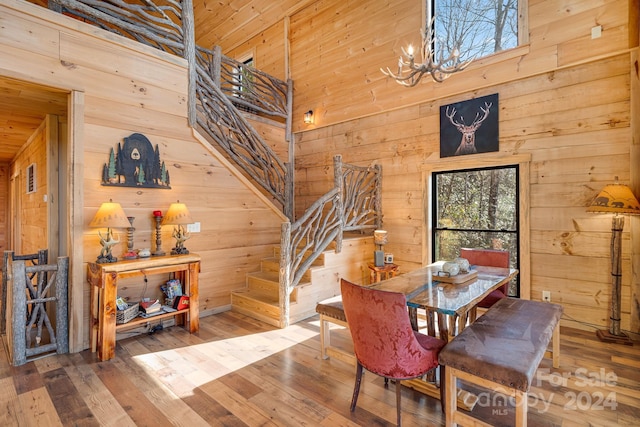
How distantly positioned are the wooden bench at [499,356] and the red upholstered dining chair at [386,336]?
0.55 feet

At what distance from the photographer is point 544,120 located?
3.56 metres

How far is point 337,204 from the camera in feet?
14.6

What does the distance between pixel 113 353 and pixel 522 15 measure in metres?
5.61

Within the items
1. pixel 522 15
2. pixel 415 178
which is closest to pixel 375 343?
pixel 415 178

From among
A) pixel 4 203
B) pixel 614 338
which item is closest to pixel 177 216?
pixel 614 338

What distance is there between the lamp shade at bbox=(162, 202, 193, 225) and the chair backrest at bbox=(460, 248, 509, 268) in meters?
3.13

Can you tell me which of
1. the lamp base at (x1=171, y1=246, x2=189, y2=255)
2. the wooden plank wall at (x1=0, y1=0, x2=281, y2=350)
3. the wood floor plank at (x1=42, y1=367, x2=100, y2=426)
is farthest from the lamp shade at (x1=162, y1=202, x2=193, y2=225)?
the wood floor plank at (x1=42, y1=367, x2=100, y2=426)

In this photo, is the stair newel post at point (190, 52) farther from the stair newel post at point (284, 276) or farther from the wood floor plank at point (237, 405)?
the wood floor plank at point (237, 405)

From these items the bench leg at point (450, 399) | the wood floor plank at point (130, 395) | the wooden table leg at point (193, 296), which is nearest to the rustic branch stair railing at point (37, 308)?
the wood floor plank at point (130, 395)

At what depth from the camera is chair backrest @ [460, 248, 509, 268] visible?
3.24m

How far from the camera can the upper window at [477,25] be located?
3.82 metres

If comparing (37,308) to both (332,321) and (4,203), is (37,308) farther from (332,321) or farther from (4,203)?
(4,203)

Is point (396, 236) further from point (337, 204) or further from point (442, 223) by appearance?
point (337, 204)

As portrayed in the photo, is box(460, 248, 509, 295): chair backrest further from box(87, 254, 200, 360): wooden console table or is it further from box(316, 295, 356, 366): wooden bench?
box(87, 254, 200, 360): wooden console table
